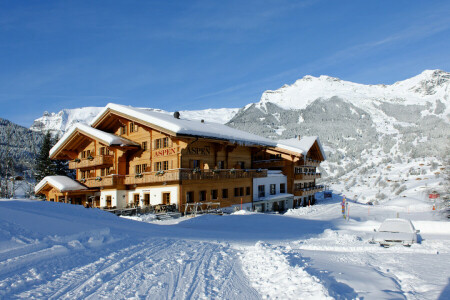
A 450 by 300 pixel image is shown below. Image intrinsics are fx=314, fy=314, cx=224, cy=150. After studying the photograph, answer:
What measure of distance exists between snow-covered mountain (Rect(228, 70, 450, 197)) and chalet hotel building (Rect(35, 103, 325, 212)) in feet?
113

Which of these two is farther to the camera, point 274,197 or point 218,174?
point 274,197

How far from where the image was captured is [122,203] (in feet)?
103

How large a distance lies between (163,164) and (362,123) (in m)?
93.9

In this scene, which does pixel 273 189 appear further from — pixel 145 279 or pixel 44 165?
pixel 44 165

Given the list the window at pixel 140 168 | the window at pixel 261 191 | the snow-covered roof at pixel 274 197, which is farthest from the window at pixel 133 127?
the window at pixel 261 191

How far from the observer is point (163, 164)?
28.8 metres

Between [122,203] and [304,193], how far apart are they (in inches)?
913

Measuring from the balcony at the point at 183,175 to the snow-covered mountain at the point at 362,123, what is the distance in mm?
40594

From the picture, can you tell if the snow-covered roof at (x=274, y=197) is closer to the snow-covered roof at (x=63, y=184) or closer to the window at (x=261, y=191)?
the window at (x=261, y=191)

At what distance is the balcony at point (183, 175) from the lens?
2580 cm

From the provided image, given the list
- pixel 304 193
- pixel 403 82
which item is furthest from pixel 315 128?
pixel 403 82

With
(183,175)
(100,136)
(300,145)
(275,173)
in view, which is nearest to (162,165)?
(183,175)

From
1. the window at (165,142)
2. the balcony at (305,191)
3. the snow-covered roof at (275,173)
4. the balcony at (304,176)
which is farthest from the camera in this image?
the balcony at (305,191)

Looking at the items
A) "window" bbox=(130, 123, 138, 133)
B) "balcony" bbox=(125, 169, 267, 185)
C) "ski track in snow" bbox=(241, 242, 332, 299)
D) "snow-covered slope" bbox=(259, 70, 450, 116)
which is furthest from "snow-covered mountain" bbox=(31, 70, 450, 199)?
"ski track in snow" bbox=(241, 242, 332, 299)
